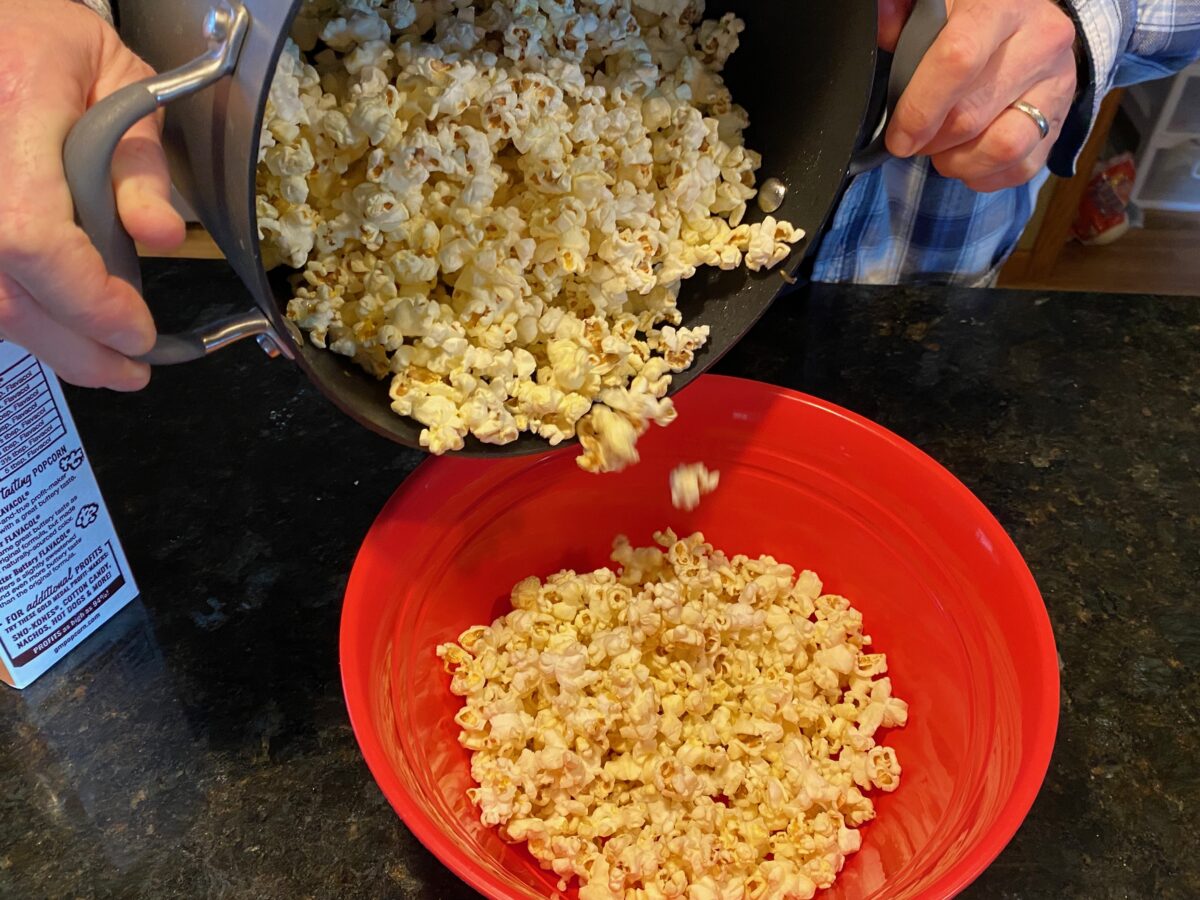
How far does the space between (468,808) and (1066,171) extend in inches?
38.0

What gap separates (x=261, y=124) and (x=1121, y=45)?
0.98 m

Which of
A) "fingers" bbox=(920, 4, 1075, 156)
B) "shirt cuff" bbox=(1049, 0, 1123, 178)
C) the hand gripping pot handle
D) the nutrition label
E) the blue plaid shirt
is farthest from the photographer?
the blue plaid shirt

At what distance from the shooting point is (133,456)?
40.7 inches

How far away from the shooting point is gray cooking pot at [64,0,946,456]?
511mm

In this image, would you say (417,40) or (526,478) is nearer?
(417,40)

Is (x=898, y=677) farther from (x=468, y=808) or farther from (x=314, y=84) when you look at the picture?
(x=314, y=84)

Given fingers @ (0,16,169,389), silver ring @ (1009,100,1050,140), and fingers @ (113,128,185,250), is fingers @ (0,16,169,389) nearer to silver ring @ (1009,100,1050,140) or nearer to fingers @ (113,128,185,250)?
fingers @ (113,128,185,250)

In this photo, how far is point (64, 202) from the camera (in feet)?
1.72

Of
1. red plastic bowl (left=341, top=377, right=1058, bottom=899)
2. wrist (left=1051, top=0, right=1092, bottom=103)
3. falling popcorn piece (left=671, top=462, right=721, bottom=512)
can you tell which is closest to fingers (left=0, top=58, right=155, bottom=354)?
red plastic bowl (left=341, top=377, right=1058, bottom=899)

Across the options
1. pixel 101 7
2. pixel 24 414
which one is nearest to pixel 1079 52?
pixel 101 7

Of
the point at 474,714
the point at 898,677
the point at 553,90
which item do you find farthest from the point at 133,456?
the point at 898,677

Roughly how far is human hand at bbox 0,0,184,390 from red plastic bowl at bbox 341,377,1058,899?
0.92 feet

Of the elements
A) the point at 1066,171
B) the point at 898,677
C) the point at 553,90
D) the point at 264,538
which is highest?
the point at 553,90

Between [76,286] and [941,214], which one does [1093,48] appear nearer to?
[941,214]
